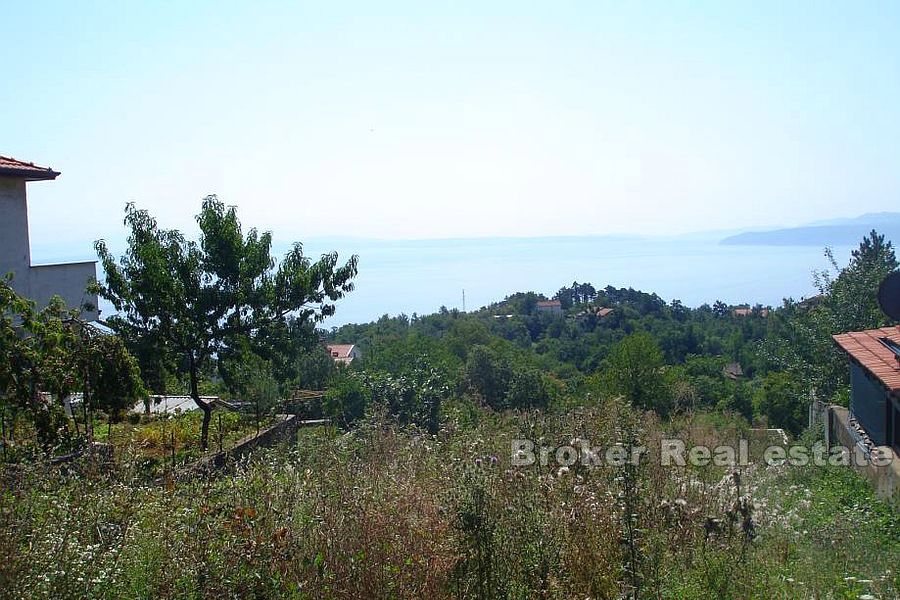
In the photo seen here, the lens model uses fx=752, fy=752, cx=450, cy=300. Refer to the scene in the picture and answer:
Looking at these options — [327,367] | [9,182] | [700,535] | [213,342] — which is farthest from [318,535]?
[327,367]

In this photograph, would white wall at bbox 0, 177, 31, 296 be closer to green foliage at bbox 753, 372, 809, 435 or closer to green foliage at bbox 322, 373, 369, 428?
green foliage at bbox 322, 373, 369, 428

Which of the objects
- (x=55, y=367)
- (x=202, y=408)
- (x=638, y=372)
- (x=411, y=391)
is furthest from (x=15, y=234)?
(x=638, y=372)

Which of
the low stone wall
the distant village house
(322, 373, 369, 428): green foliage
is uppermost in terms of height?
the low stone wall

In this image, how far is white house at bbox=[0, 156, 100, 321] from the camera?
11.6 metres

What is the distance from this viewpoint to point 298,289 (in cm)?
1259

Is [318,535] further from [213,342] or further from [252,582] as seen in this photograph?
[213,342]

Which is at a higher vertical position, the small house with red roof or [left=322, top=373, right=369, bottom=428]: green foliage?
the small house with red roof

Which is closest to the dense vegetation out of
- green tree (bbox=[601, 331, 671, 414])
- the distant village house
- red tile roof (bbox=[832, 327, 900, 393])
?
red tile roof (bbox=[832, 327, 900, 393])

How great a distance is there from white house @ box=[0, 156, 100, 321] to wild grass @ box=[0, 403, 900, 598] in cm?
839

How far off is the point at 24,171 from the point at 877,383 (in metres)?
12.1

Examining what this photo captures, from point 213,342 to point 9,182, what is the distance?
158 inches

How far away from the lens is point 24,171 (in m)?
11.6

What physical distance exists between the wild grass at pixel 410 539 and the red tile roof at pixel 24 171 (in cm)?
863

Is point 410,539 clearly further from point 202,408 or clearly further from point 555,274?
point 555,274
